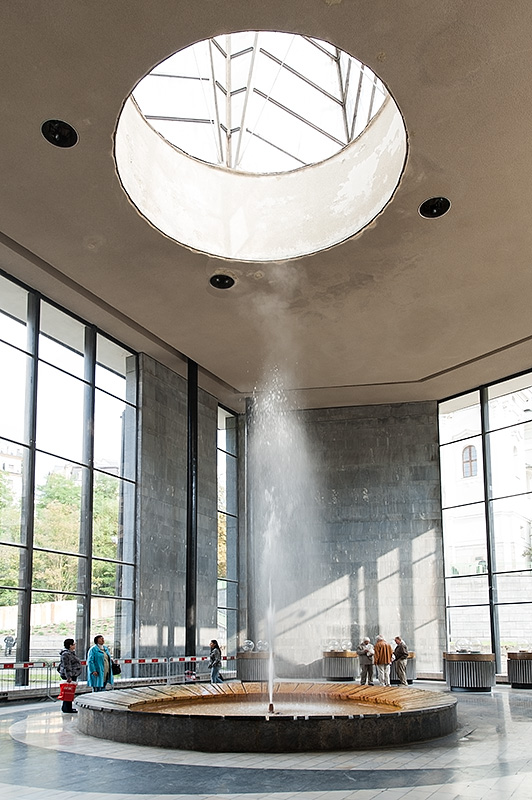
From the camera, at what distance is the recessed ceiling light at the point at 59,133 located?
10.7 m

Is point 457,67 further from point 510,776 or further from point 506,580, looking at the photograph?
point 506,580

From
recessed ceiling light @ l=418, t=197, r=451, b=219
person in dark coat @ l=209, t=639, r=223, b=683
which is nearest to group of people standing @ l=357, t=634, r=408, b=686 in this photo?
person in dark coat @ l=209, t=639, r=223, b=683

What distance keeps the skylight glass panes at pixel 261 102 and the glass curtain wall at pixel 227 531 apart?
1052 centimetres

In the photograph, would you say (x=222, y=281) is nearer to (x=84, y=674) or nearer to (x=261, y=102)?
(x=261, y=102)

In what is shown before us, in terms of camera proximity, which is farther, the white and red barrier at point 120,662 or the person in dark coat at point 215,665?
the person in dark coat at point 215,665

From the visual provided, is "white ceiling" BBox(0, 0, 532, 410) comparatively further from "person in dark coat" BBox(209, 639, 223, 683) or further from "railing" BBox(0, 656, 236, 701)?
"railing" BBox(0, 656, 236, 701)

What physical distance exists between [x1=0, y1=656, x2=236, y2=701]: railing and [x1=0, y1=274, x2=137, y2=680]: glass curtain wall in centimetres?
36

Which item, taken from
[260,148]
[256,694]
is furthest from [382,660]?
[260,148]

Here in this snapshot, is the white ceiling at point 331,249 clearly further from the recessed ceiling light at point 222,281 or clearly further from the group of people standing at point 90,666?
the group of people standing at point 90,666

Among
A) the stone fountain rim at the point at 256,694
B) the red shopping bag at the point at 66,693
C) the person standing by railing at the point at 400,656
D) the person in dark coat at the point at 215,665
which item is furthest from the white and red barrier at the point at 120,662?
the person standing by railing at the point at 400,656

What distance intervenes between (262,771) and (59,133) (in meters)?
8.70

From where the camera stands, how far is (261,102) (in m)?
15.7

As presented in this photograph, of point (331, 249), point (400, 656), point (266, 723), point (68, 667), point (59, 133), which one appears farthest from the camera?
point (400, 656)

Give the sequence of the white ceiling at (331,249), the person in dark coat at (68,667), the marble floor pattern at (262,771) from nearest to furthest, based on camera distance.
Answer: the marble floor pattern at (262,771)
the white ceiling at (331,249)
the person in dark coat at (68,667)
